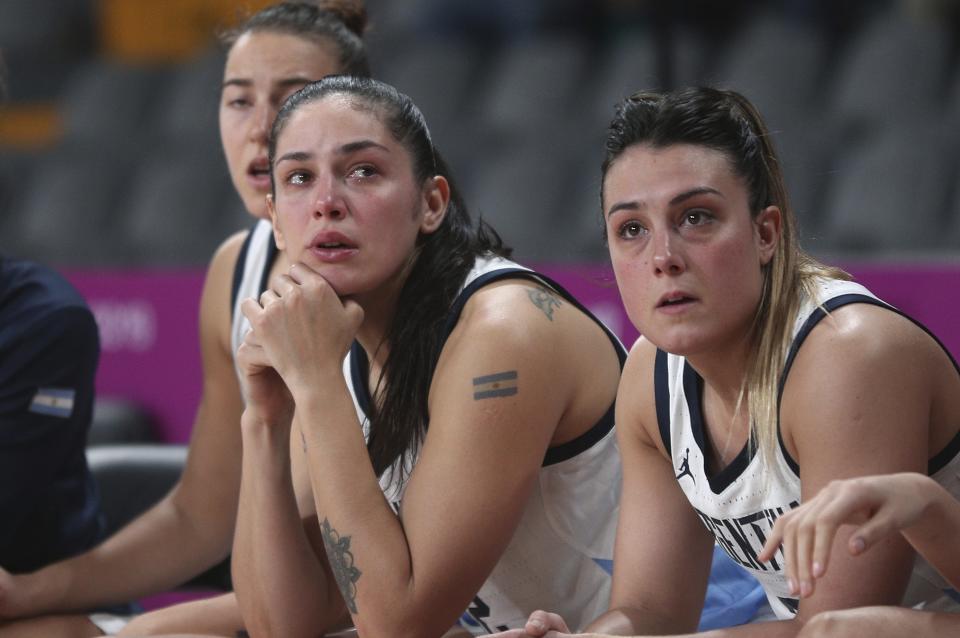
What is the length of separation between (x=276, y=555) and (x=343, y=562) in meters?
0.22

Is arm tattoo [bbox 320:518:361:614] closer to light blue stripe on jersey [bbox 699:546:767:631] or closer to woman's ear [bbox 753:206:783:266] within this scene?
light blue stripe on jersey [bbox 699:546:767:631]

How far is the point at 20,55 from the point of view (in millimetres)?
7414

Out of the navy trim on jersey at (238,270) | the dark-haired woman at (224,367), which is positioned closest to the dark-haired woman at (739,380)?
the dark-haired woman at (224,367)

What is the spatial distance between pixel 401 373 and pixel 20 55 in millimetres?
5576

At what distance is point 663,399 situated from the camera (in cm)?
237

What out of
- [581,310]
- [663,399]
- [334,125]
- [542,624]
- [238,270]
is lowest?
[542,624]

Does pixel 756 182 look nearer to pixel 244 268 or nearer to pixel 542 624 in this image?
pixel 542 624

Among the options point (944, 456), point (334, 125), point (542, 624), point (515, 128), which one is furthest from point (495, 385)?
point (515, 128)

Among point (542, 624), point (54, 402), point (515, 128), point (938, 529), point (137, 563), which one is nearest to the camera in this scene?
point (938, 529)

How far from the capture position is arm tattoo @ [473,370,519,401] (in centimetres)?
229

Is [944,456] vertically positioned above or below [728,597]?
above

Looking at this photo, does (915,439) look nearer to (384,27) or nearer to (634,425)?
(634,425)

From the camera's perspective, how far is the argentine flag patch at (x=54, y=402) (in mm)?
2939

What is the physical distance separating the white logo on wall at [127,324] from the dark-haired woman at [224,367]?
1715 mm
